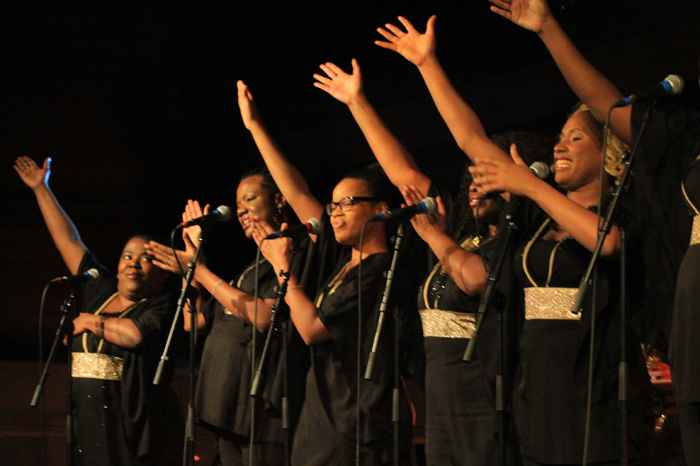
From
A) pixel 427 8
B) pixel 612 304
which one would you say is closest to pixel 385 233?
pixel 612 304

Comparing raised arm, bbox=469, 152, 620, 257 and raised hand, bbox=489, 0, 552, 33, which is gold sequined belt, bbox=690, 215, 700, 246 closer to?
raised arm, bbox=469, 152, 620, 257

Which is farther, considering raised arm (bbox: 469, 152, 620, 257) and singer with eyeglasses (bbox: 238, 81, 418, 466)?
singer with eyeglasses (bbox: 238, 81, 418, 466)

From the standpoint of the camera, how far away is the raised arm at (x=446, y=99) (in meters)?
2.87

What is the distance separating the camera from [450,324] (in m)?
2.97

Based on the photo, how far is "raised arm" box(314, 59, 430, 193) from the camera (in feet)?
11.0

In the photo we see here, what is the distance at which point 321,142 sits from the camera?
5797 millimetres

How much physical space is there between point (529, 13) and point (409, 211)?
72 centimetres

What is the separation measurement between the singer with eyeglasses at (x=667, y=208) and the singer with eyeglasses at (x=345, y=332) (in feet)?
2.98

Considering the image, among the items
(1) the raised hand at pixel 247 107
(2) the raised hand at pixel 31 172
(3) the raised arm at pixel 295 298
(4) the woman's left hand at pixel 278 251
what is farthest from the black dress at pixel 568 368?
(2) the raised hand at pixel 31 172

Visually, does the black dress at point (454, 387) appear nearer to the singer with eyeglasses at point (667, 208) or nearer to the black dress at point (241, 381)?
the singer with eyeglasses at point (667, 208)

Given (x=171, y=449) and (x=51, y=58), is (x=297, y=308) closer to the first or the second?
(x=171, y=449)

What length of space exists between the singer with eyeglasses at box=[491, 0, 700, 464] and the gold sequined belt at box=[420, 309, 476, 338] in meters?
0.66

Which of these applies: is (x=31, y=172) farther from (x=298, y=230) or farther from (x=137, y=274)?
(x=298, y=230)

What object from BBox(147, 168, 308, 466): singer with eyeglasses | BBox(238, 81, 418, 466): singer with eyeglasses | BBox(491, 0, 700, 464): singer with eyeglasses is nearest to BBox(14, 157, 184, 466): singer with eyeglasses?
BBox(147, 168, 308, 466): singer with eyeglasses
